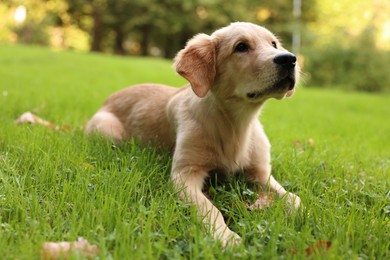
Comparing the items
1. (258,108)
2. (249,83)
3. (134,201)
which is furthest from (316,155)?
(134,201)

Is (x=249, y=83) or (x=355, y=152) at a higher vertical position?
(x=249, y=83)

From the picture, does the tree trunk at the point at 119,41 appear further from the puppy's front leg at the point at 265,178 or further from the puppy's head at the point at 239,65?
the puppy's front leg at the point at 265,178

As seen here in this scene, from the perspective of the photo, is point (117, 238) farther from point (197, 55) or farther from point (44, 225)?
point (197, 55)

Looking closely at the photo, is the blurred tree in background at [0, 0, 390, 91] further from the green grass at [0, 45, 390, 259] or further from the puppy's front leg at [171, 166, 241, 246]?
the puppy's front leg at [171, 166, 241, 246]

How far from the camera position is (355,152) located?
13.9 ft

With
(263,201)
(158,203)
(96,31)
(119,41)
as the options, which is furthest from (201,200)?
(119,41)

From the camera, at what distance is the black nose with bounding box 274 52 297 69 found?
2.71m

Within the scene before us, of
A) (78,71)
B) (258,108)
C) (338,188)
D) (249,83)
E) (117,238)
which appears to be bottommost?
(78,71)

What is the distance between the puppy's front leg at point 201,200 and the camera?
6.67 ft

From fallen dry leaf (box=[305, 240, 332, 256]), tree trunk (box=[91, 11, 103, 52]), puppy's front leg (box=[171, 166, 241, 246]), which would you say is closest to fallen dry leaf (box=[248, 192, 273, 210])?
puppy's front leg (box=[171, 166, 241, 246])

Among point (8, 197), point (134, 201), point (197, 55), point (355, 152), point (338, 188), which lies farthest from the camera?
point (355, 152)

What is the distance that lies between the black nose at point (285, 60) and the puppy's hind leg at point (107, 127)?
1.73 metres

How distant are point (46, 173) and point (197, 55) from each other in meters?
1.28

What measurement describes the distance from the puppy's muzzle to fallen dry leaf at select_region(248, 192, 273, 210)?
715 mm
